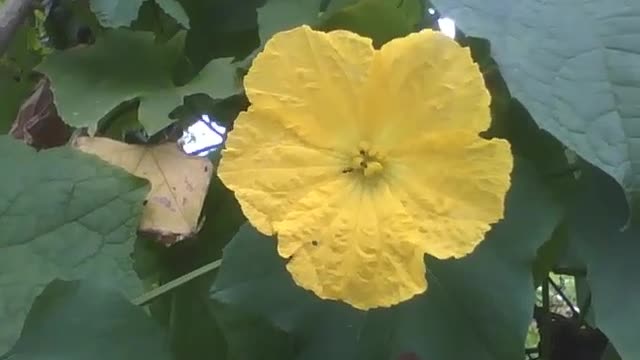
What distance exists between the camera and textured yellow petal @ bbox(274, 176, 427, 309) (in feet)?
1.37

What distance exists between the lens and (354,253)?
421mm

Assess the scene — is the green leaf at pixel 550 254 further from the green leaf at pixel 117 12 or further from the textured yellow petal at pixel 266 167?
the green leaf at pixel 117 12

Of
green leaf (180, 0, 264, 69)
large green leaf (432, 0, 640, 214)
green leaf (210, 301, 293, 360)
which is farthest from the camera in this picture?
green leaf (180, 0, 264, 69)

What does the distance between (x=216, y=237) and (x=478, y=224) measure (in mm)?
166

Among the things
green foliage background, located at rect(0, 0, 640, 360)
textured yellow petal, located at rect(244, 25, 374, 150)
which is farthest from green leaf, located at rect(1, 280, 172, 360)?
textured yellow petal, located at rect(244, 25, 374, 150)

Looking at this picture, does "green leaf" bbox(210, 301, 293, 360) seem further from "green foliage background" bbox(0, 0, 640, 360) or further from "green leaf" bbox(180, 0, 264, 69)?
"green leaf" bbox(180, 0, 264, 69)

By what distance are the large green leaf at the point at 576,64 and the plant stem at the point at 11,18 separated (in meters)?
0.24

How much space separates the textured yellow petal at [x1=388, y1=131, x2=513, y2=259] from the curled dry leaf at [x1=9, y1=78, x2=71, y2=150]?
0.70ft

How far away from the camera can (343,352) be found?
0.47 meters

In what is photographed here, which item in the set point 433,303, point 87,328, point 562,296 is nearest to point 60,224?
point 87,328

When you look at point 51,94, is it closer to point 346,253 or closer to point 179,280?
point 179,280

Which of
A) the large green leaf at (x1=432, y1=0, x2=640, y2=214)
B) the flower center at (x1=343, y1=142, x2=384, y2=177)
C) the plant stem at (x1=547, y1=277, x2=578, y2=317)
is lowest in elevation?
the plant stem at (x1=547, y1=277, x2=578, y2=317)

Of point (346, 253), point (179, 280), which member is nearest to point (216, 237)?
point (179, 280)

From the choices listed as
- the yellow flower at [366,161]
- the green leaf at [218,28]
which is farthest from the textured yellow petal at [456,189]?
the green leaf at [218,28]
